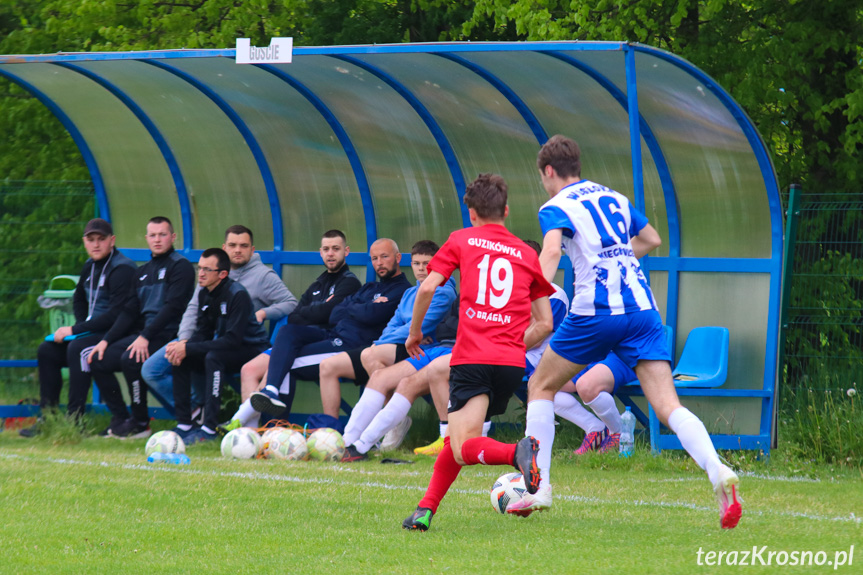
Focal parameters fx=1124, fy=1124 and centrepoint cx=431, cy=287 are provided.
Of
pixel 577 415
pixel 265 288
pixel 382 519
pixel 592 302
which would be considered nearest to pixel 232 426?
pixel 265 288

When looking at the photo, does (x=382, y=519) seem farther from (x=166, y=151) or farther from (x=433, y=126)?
(x=166, y=151)

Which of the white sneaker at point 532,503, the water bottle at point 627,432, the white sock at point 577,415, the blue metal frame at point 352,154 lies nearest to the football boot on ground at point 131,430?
the blue metal frame at point 352,154

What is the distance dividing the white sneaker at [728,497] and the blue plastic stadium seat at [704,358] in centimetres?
318

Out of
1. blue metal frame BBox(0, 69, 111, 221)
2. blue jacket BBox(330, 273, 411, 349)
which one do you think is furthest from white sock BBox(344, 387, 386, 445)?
blue metal frame BBox(0, 69, 111, 221)

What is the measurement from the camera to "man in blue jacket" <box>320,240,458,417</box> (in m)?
8.27

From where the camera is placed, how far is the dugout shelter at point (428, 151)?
802 centimetres

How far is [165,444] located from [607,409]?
3070mm

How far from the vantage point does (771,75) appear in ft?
34.2

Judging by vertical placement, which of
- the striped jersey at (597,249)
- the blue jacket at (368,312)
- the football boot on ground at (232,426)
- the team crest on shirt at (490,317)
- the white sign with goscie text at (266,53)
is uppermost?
the white sign with goscie text at (266,53)

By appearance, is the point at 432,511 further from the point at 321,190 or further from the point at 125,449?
the point at 321,190

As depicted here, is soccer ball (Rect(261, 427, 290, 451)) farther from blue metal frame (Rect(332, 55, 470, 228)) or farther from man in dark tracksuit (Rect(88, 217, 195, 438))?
blue metal frame (Rect(332, 55, 470, 228))

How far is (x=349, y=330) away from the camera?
352 inches

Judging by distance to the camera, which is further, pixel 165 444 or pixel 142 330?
pixel 142 330

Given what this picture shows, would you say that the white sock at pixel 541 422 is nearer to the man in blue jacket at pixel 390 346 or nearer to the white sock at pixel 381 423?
the white sock at pixel 381 423
